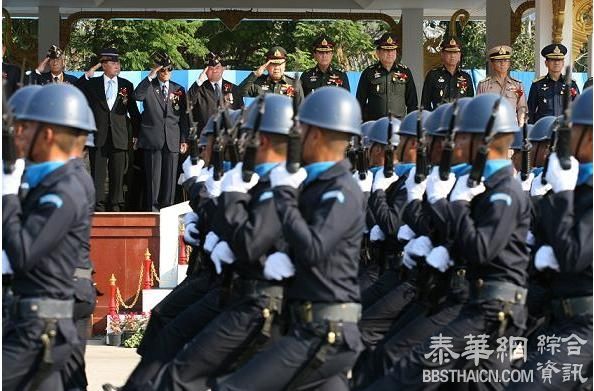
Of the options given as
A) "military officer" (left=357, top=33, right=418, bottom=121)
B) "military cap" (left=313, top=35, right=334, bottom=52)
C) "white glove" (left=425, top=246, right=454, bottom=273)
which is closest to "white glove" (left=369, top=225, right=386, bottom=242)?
"white glove" (left=425, top=246, right=454, bottom=273)

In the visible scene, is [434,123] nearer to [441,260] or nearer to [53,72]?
[441,260]

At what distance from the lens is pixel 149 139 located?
16.5 m

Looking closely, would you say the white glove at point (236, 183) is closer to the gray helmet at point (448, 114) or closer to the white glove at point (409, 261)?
the gray helmet at point (448, 114)

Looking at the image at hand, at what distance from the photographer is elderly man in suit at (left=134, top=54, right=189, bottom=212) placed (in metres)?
16.5

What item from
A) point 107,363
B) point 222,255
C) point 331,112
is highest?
point 331,112

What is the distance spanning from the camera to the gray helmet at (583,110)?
771 cm

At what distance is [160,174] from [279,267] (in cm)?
941

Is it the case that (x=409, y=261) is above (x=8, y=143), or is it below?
below

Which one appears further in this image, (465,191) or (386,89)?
(386,89)

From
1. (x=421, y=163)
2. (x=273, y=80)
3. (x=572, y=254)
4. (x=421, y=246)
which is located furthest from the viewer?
(x=273, y=80)

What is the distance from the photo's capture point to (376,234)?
34.6 ft

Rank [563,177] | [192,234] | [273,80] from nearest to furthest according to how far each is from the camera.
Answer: [563,177] < [192,234] < [273,80]

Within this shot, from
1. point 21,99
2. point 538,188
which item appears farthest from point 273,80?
point 21,99

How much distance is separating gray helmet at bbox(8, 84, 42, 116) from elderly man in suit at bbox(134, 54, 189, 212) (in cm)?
865
